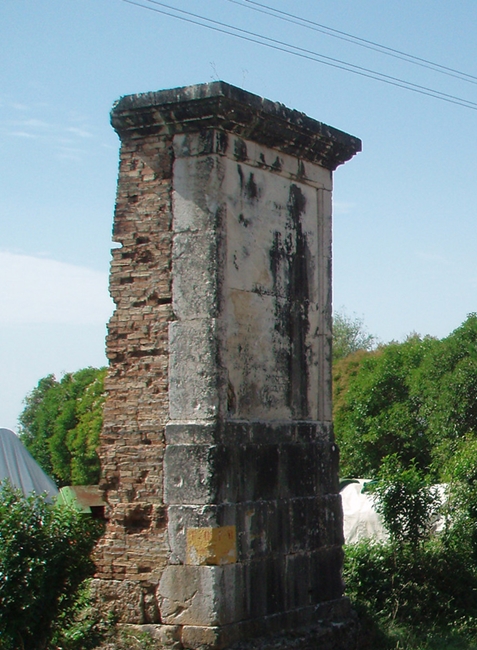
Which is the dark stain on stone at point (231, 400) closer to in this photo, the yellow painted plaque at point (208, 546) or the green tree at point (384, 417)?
the yellow painted plaque at point (208, 546)

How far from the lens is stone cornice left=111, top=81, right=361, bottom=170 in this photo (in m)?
7.36

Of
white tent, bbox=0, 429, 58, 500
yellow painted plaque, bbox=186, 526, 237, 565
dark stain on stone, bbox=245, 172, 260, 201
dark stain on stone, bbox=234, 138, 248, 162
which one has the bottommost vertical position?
yellow painted plaque, bbox=186, 526, 237, 565

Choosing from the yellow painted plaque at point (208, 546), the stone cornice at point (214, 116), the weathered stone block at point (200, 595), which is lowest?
the weathered stone block at point (200, 595)

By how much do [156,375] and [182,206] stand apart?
1.37 m

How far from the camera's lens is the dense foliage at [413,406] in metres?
21.5

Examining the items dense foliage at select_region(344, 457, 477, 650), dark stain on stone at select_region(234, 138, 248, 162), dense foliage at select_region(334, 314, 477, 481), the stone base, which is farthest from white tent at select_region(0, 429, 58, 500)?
dark stain on stone at select_region(234, 138, 248, 162)

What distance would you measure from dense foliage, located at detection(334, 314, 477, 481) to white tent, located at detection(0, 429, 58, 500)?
8.42m

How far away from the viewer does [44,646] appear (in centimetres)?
673

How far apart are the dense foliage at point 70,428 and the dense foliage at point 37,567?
26418 millimetres

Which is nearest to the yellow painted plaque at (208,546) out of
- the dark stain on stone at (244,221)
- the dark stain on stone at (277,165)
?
the dark stain on stone at (244,221)

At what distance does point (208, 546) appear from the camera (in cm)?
695

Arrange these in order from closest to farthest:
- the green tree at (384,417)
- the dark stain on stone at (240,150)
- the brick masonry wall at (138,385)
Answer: the brick masonry wall at (138,385), the dark stain on stone at (240,150), the green tree at (384,417)

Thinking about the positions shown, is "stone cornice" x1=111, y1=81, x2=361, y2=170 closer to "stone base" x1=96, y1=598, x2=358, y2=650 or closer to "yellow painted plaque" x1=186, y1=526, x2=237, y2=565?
"yellow painted plaque" x1=186, y1=526, x2=237, y2=565

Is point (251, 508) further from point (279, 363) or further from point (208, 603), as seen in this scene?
point (279, 363)
